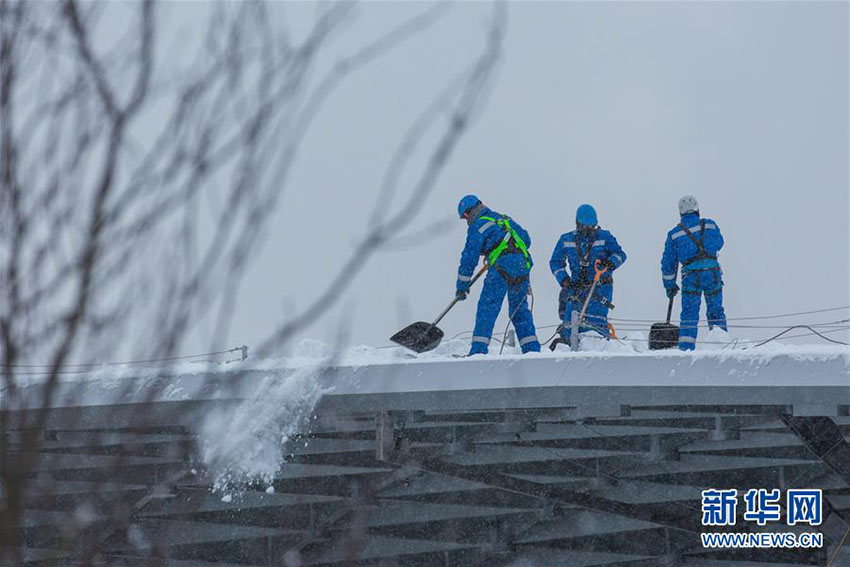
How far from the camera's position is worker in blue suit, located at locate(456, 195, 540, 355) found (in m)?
8.68

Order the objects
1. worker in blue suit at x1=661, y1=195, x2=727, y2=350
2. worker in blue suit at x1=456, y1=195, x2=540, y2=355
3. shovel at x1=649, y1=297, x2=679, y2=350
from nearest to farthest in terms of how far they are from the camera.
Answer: worker in blue suit at x1=456, y1=195, x2=540, y2=355, worker in blue suit at x1=661, y1=195, x2=727, y2=350, shovel at x1=649, y1=297, x2=679, y2=350

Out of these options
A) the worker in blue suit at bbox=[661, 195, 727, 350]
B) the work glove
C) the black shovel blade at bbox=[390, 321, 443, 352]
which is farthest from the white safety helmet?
the black shovel blade at bbox=[390, 321, 443, 352]

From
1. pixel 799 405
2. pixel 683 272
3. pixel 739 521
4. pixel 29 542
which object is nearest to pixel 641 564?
pixel 739 521

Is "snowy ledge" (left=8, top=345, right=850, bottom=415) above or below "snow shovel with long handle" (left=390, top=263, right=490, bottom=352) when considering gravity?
below

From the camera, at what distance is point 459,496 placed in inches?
394

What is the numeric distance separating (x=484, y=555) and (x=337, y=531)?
5.33ft

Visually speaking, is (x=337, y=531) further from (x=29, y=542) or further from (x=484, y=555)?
(x=29, y=542)

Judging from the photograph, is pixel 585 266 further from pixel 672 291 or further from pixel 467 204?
pixel 467 204

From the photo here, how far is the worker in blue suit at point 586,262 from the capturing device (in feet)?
33.7

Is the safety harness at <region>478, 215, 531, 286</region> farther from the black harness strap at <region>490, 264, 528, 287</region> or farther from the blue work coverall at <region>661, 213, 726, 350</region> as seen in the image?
the blue work coverall at <region>661, 213, 726, 350</region>

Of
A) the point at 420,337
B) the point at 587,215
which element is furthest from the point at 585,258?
the point at 420,337

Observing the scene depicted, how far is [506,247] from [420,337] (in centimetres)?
105

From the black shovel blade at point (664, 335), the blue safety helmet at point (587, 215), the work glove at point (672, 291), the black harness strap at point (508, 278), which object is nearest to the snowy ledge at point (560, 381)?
the black harness strap at point (508, 278)

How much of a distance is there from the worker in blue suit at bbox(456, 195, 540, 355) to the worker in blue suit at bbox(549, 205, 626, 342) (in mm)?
1569
